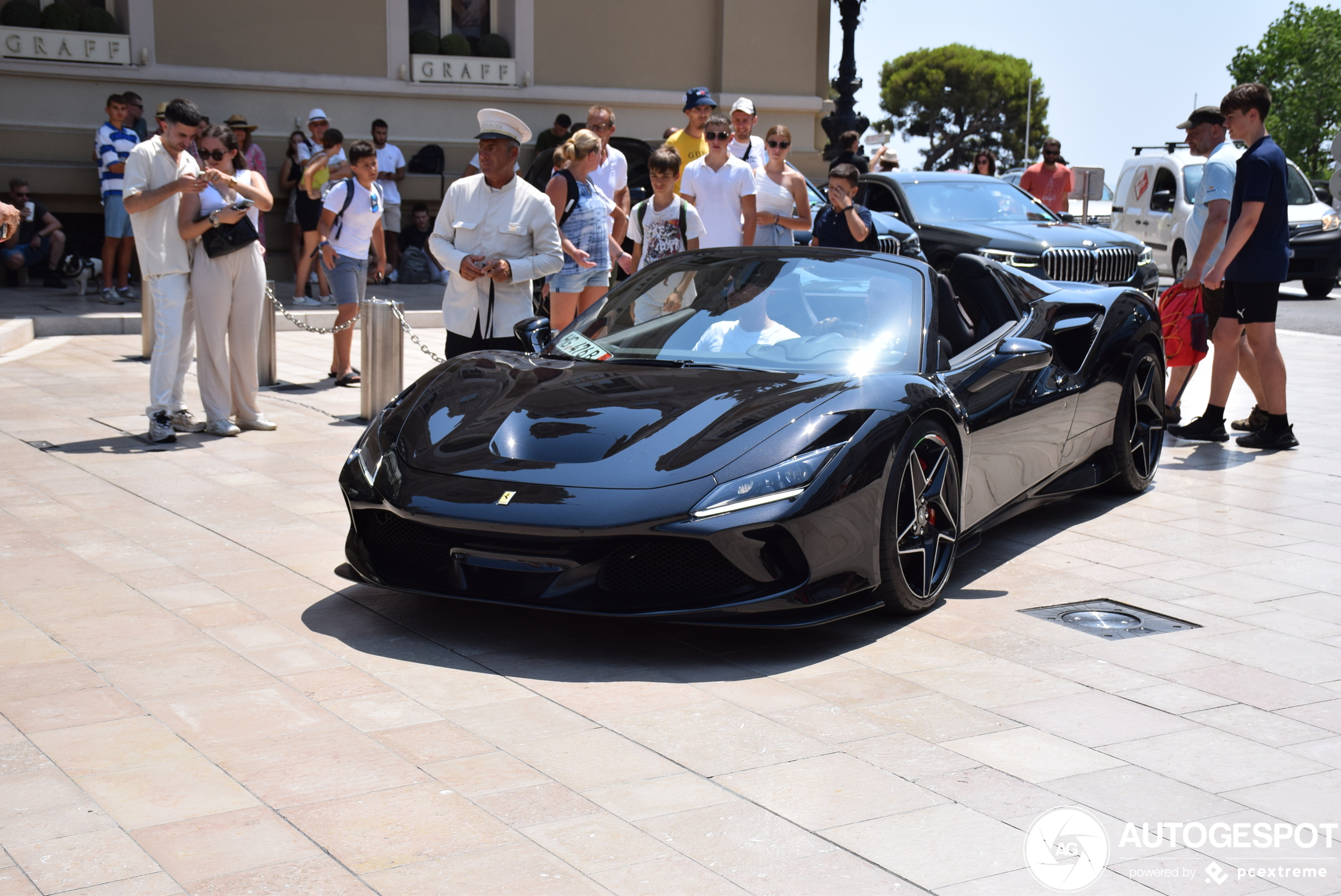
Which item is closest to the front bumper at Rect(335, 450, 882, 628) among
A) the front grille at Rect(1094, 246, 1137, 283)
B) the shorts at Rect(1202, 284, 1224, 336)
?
the shorts at Rect(1202, 284, 1224, 336)

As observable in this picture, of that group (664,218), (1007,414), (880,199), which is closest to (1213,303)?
(664,218)

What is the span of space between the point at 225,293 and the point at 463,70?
12274 millimetres

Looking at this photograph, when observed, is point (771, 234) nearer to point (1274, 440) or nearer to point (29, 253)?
point (1274, 440)

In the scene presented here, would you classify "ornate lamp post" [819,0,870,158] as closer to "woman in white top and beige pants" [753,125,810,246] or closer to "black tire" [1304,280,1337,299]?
"black tire" [1304,280,1337,299]

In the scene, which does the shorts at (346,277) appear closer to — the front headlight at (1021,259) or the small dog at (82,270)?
the small dog at (82,270)

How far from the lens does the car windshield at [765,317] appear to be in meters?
5.36

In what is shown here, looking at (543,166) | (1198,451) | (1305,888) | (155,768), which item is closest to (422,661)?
(155,768)

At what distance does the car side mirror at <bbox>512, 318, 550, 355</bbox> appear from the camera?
579 cm

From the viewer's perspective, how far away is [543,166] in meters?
17.4

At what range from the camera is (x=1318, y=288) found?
19.4 m

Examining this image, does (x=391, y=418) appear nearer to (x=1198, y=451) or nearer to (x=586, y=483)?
(x=586, y=483)

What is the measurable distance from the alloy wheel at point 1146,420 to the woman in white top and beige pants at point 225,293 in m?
4.94

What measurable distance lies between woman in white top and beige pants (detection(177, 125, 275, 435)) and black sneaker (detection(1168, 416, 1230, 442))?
5.72 metres

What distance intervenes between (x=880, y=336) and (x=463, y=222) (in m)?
2.64
